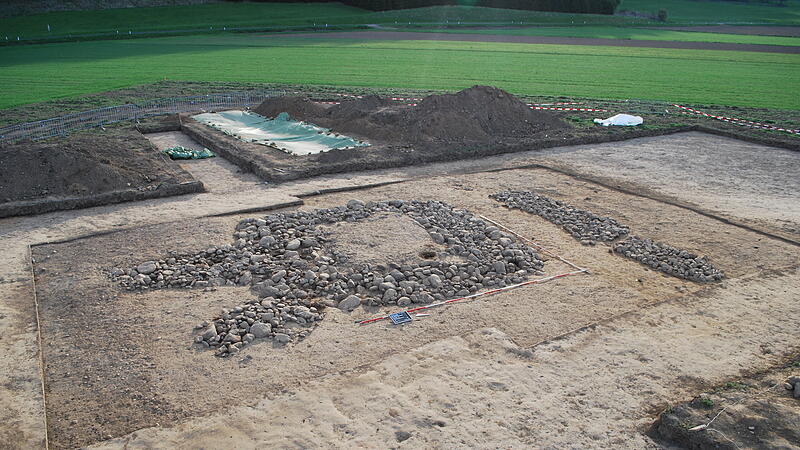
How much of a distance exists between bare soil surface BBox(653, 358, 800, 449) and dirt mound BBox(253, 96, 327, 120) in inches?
542

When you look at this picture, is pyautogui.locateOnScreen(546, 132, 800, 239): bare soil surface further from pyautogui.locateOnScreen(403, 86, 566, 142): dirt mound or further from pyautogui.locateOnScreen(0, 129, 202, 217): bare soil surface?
pyautogui.locateOnScreen(0, 129, 202, 217): bare soil surface

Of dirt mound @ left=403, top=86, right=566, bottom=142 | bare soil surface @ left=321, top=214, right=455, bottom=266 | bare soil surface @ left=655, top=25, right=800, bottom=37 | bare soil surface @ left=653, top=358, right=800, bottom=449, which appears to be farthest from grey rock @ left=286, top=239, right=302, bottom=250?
bare soil surface @ left=655, top=25, right=800, bottom=37

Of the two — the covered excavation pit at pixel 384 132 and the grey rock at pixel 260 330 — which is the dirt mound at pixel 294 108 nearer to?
the covered excavation pit at pixel 384 132

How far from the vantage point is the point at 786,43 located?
1523 inches

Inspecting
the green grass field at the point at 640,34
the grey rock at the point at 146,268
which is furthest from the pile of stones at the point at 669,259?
the green grass field at the point at 640,34

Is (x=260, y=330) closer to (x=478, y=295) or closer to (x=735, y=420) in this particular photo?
(x=478, y=295)

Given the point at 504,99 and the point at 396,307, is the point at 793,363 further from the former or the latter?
the point at 504,99

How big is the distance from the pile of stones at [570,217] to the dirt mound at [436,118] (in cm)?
402

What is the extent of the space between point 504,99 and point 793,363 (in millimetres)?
11802

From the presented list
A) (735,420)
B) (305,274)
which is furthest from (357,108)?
(735,420)

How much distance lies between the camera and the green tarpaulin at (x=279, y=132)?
1540 cm

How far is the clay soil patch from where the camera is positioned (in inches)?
247

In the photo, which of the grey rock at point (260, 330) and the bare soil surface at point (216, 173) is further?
the bare soil surface at point (216, 173)

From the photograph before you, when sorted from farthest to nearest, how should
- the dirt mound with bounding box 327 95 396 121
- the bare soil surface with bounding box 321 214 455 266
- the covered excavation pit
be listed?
the dirt mound with bounding box 327 95 396 121 < the covered excavation pit < the bare soil surface with bounding box 321 214 455 266
